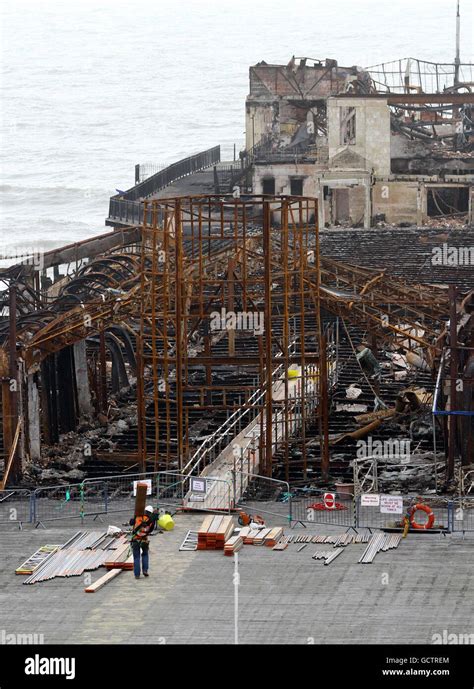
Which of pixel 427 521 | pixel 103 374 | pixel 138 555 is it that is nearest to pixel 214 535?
pixel 138 555

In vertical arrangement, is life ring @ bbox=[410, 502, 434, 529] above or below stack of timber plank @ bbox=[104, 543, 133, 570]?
above

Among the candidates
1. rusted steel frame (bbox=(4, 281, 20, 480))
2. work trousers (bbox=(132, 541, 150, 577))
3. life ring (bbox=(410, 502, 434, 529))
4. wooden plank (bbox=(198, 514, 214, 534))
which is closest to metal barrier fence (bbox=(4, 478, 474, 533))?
life ring (bbox=(410, 502, 434, 529))

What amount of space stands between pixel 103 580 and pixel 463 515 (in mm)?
7949

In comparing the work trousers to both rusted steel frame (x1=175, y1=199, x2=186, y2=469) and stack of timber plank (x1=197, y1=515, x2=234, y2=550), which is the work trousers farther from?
rusted steel frame (x1=175, y1=199, x2=186, y2=469)

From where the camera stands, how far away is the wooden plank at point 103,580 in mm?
33719

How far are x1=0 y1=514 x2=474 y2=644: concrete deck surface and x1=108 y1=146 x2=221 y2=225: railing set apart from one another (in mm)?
66087

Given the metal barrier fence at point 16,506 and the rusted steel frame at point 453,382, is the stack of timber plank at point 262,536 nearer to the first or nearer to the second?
the metal barrier fence at point 16,506

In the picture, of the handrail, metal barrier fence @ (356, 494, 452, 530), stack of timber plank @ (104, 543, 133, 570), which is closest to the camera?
stack of timber plank @ (104, 543, 133, 570)

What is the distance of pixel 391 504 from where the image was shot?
122 ft

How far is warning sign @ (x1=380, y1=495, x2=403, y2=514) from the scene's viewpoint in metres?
37.0

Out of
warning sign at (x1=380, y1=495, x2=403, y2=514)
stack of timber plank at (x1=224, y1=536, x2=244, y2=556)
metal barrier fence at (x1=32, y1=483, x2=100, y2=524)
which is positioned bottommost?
stack of timber plank at (x1=224, y1=536, x2=244, y2=556)

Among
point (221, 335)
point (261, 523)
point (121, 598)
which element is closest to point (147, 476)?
point (261, 523)

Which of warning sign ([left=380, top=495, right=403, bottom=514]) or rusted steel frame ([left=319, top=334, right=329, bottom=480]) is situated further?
rusted steel frame ([left=319, top=334, right=329, bottom=480])

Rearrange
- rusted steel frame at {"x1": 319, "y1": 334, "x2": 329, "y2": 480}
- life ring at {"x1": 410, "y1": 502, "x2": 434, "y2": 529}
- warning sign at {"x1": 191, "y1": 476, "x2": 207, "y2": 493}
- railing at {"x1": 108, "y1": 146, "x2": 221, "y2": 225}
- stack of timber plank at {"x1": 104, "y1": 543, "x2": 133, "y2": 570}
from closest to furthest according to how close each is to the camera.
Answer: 1. stack of timber plank at {"x1": 104, "y1": 543, "x2": 133, "y2": 570}
2. life ring at {"x1": 410, "y1": 502, "x2": 434, "y2": 529}
3. warning sign at {"x1": 191, "y1": 476, "x2": 207, "y2": 493}
4. rusted steel frame at {"x1": 319, "y1": 334, "x2": 329, "y2": 480}
5. railing at {"x1": 108, "y1": 146, "x2": 221, "y2": 225}
